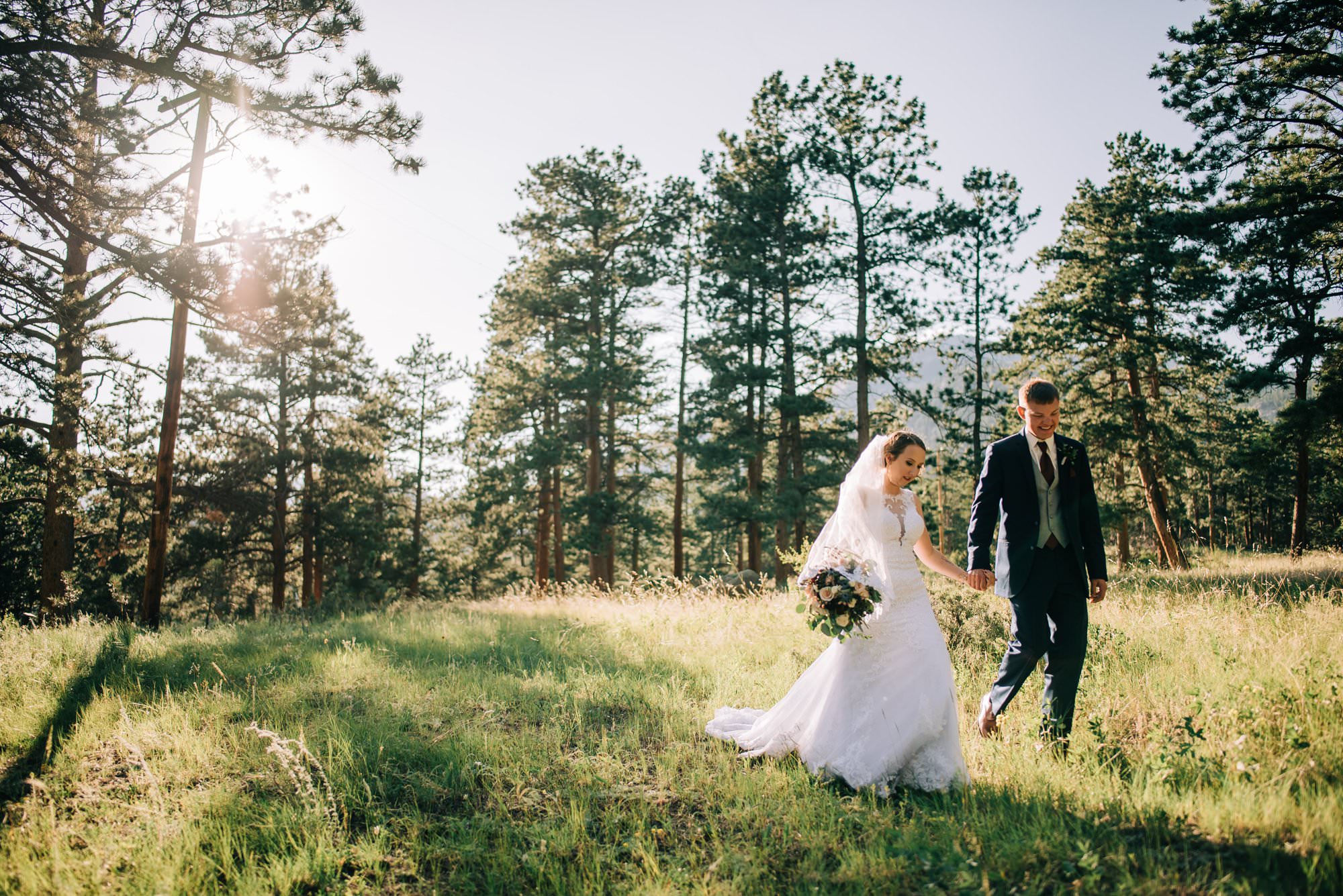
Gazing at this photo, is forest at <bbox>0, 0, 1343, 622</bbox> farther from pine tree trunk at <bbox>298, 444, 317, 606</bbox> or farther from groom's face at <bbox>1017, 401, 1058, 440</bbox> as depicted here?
groom's face at <bbox>1017, 401, 1058, 440</bbox>

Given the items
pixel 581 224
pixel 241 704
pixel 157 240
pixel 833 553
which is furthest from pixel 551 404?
pixel 833 553

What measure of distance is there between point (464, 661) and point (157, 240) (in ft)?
19.3

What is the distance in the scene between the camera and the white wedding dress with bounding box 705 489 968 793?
3643 mm

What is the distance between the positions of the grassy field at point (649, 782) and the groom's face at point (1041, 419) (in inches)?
71.4

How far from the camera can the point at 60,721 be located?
16.9 ft

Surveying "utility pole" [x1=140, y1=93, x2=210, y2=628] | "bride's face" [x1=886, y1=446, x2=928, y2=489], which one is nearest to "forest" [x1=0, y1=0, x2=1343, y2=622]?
"utility pole" [x1=140, y1=93, x2=210, y2=628]

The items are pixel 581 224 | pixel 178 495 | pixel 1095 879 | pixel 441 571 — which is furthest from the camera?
pixel 441 571

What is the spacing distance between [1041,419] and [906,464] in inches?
35.3

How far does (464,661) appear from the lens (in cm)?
716

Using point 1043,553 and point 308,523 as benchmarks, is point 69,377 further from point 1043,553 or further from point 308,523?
point 308,523

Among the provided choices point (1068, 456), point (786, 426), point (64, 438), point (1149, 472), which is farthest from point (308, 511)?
point (1149, 472)

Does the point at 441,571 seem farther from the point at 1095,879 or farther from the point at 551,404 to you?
the point at 1095,879

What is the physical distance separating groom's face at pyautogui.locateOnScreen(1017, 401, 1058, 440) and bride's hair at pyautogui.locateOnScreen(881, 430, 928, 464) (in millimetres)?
675

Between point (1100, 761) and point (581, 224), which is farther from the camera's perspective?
point (581, 224)
